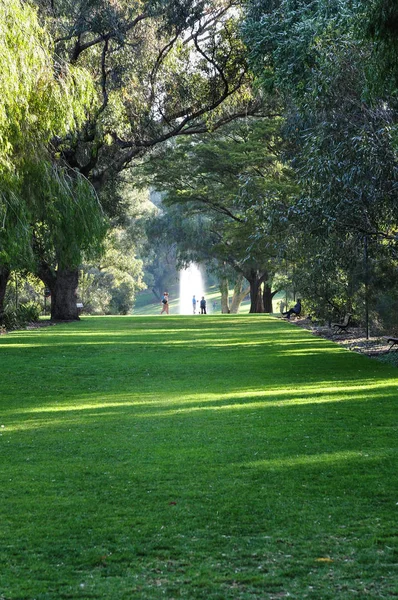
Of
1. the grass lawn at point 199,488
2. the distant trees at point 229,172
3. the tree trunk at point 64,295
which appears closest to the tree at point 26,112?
the grass lawn at point 199,488

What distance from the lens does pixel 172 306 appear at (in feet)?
327

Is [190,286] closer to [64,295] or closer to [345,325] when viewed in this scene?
[64,295]

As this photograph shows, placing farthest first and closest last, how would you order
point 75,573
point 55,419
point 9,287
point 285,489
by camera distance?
point 9,287 → point 55,419 → point 285,489 → point 75,573

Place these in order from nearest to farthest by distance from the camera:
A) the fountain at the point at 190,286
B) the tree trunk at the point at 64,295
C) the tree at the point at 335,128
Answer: the tree at the point at 335,128 < the tree trunk at the point at 64,295 < the fountain at the point at 190,286

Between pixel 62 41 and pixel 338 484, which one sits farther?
pixel 62 41

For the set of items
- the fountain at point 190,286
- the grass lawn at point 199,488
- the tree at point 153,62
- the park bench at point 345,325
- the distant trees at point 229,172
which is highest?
the tree at point 153,62

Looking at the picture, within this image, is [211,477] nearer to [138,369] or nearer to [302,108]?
[138,369]

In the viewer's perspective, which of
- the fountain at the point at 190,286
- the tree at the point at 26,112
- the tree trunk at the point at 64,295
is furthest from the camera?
the fountain at the point at 190,286

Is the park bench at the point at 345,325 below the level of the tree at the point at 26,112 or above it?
below

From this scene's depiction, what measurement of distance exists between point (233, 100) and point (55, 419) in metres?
22.2

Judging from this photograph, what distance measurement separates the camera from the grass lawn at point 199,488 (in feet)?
15.8

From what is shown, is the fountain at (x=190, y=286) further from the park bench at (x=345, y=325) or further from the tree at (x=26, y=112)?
the tree at (x=26, y=112)

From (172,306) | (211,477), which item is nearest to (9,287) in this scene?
(211,477)

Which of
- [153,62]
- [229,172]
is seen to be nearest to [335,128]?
[153,62]
